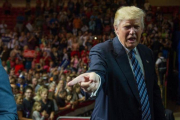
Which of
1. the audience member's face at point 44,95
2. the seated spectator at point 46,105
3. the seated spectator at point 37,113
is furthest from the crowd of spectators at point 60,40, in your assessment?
the seated spectator at point 37,113

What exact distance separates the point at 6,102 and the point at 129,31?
3.53ft

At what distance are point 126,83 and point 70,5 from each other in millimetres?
14412

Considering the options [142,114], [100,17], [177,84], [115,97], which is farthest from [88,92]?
[100,17]

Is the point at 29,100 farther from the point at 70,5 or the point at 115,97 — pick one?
the point at 70,5

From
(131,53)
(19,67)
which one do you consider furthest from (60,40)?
(131,53)

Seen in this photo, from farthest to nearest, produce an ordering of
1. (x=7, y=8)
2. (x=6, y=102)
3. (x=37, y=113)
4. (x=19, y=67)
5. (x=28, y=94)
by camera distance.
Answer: (x=7, y=8)
(x=19, y=67)
(x=28, y=94)
(x=37, y=113)
(x=6, y=102)

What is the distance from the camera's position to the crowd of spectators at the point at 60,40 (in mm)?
9008

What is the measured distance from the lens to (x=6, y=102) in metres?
1.33

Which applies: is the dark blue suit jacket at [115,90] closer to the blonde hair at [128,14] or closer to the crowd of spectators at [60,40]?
the blonde hair at [128,14]

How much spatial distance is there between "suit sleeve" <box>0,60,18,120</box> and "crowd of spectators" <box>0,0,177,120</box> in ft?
17.6

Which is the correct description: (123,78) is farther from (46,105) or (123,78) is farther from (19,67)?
(19,67)

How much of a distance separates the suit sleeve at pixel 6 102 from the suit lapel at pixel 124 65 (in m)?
1.01

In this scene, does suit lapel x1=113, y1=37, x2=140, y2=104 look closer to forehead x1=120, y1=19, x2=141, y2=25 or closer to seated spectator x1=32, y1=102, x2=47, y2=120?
forehead x1=120, y1=19, x2=141, y2=25

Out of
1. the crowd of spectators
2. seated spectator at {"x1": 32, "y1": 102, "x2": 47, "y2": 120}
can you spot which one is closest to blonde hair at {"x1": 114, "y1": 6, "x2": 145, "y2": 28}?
seated spectator at {"x1": 32, "y1": 102, "x2": 47, "y2": 120}
